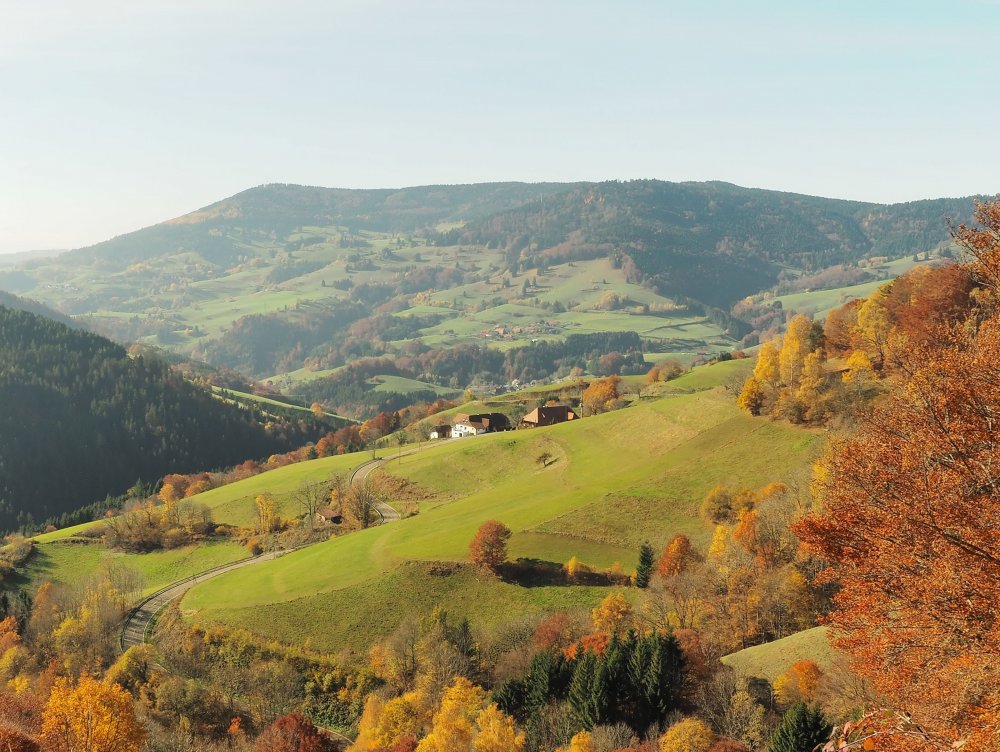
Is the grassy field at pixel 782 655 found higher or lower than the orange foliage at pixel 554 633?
higher

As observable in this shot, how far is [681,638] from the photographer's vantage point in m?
59.4

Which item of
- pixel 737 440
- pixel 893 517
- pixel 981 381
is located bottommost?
pixel 737 440

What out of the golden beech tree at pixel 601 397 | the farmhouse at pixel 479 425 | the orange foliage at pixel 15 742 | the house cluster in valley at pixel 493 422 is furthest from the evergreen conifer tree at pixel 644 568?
the farmhouse at pixel 479 425

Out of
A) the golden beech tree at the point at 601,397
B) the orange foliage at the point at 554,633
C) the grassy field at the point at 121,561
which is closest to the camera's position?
the orange foliage at the point at 554,633

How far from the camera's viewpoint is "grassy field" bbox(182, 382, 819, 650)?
268ft

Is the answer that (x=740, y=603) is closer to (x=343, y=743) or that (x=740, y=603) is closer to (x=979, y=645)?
(x=343, y=743)

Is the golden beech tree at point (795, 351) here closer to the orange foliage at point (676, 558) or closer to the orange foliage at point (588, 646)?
the orange foliage at point (676, 558)

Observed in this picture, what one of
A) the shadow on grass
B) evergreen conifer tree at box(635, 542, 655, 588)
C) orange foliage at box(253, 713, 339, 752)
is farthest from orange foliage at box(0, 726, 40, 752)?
evergreen conifer tree at box(635, 542, 655, 588)

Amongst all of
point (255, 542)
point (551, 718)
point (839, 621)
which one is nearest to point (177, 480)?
point (255, 542)

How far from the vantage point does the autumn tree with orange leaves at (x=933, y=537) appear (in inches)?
652

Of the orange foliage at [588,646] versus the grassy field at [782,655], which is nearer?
the grassy field at [782,655]

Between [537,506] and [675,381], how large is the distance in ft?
231

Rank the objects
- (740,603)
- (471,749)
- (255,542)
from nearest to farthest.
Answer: (471,749), (740,603), (255,542)

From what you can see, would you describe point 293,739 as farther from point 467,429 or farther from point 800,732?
point 467,429
